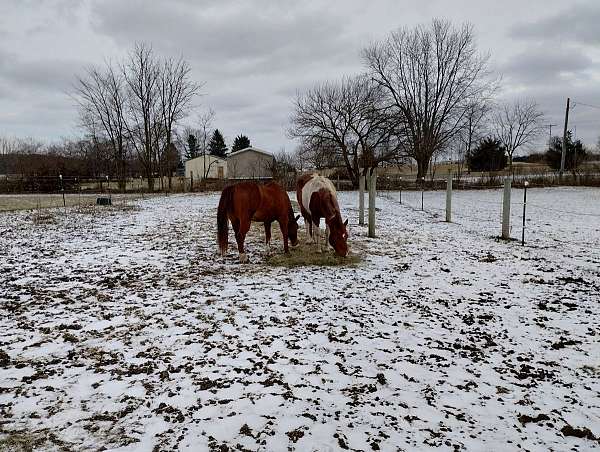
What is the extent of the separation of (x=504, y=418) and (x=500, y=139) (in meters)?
49.6

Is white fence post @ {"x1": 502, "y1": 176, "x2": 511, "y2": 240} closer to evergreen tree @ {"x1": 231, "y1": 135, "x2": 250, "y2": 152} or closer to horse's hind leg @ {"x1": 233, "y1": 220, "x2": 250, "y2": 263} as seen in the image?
horse's hind leg @ {"x1": 233, "y1": 220, "x2": 250, "y2": 263}

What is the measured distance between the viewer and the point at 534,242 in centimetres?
768

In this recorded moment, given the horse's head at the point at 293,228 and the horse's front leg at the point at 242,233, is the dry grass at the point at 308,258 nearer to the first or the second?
the horse's head at the point at 293,228

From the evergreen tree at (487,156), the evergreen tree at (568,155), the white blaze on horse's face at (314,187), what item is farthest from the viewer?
the evergreen tree at (487,156)

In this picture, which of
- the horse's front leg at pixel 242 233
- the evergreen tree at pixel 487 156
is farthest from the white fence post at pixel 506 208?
the evergreen tree at pixel 487 156

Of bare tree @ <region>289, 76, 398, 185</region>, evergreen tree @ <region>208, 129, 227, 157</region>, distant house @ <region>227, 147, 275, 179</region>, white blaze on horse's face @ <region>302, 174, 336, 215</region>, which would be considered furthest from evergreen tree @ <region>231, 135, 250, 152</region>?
white blaze on horse's face @ <region>302, 174, 336, 215</region>

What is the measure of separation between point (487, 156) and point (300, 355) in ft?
158

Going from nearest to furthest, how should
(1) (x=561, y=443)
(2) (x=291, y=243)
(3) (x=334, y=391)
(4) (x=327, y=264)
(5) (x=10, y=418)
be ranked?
(1) (x=561, y=443)
(5) (x=10, y=418)
(3) (x=334, y=391)
(4) (x=327, y=264)
(2) (x=291, y=243)

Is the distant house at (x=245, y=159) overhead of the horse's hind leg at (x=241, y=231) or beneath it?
overhead

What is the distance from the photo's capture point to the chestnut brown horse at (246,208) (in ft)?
19.6

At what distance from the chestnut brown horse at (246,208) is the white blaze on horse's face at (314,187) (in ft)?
1.82

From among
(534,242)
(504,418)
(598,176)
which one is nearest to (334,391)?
(504,418)

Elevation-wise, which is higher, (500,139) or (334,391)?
(500,139)

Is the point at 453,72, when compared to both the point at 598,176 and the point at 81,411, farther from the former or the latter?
the point at 81,411
